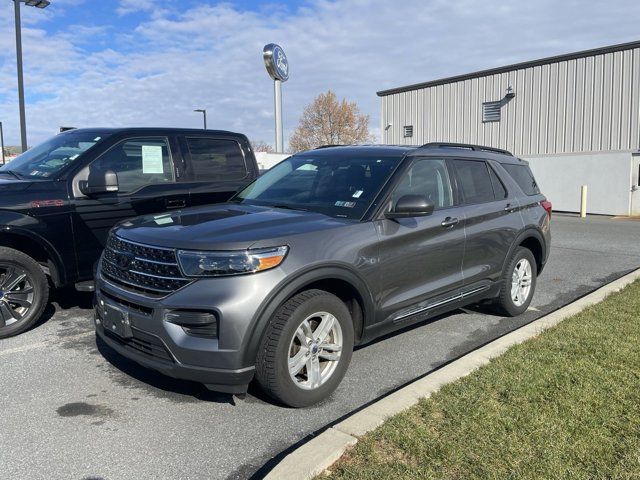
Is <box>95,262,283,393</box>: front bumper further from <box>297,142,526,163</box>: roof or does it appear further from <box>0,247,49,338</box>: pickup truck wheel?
<box>0,247,49,338</box>: pickup truck wheel

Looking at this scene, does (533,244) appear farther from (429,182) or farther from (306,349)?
(306,349)

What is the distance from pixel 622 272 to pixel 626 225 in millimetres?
8678

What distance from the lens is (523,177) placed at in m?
6.22

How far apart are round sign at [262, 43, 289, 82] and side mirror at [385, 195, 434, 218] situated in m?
17.3

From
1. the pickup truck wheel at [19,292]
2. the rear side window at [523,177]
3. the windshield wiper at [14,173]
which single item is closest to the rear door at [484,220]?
the rear side window at [523,177]

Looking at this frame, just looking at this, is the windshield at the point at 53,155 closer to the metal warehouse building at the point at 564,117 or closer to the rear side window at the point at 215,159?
the rear side window at the point at 215,159

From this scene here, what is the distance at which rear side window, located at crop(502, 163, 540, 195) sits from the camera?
237 inches

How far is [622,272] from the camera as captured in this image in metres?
8.43

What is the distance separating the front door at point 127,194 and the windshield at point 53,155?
0.25m

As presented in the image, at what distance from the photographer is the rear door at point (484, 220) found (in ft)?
16.5

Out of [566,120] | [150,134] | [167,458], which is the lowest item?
[167,458]

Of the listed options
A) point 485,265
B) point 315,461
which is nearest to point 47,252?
point 315,461

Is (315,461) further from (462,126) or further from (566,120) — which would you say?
(462,126)

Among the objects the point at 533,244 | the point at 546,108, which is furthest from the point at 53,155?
the point at 546,108
